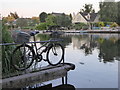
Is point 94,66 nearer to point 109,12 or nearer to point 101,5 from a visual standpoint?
point 109,12

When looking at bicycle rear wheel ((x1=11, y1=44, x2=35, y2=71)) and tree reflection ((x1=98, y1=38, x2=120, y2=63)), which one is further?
tree reflection ((x1=98, y1=38, x2=120, y2=63))

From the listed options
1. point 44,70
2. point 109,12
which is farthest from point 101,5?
point 44,70

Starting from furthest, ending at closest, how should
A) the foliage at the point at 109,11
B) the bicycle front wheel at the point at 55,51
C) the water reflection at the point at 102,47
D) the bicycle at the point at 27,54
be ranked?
1. the foliage at the point at 109,11
2. the water reflection at the point at 102,47
3. the bicycle front wheel at the point at 55,51
4. the bicycle at the point at 27,54

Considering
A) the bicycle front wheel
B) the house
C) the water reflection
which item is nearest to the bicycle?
the bicycle front wheel

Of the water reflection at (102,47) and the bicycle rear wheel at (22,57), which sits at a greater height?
the bicycle rear wheel at (22,57)

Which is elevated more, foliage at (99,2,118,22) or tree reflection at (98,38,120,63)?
foliage at (99,2,118,22)

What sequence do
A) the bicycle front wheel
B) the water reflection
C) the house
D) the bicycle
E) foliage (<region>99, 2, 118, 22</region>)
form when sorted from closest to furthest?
1. the bicycle
2. the bicycle front wheel
3. the water reflection
4. foliage (<region>99, 2, 118, 22</region>)
5. the house

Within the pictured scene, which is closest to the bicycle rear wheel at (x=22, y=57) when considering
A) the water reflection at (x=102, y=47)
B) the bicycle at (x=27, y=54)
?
the bicycle at (x=27, y=54)

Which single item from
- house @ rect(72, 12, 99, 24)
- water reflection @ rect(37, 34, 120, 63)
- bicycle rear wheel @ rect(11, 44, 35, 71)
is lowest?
water reflection @ rect(37, 34, 120, 63)

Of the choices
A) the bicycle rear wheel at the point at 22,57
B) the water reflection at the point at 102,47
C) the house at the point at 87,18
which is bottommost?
the water reflection at the point at 102,47

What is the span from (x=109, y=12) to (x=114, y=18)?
1690mm

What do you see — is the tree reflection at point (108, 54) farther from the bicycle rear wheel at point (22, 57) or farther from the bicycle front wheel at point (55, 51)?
the bicycle rear wheel at point (22, 57)

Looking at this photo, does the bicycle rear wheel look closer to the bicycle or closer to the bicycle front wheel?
the bicycle

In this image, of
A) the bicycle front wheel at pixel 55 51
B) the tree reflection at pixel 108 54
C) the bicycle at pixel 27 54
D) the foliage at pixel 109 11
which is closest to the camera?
the bicycle at pixel 27 54
